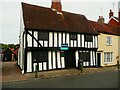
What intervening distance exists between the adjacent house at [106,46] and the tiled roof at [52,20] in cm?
Answer: 176

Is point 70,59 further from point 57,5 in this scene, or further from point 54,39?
point 57,5

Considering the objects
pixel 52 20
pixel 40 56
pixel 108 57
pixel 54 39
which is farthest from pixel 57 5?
pixel 108 57

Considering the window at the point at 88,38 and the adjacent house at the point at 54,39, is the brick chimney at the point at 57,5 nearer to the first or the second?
the adjacent house at the point at 54,39

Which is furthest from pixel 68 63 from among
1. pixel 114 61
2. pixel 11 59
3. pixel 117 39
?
pixel 11 59

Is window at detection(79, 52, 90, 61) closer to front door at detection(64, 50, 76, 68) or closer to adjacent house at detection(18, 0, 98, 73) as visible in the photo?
adjacent house at detection(18, 0, 98, 73)

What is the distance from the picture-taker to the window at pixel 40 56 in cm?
1950

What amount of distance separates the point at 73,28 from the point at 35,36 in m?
5.60

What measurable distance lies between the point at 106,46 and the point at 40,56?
10.9 meters

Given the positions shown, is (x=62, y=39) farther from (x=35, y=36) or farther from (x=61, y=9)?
(x=61, y=9)

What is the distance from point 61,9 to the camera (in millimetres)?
25219

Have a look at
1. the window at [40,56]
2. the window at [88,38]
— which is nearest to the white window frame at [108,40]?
the window at [88,38]

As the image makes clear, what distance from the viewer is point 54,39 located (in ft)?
69.6

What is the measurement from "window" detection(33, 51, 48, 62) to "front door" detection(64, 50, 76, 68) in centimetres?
267

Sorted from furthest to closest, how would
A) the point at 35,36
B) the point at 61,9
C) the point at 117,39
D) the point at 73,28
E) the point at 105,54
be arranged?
the point at 117,39, the point at 105,54, the point at 61,9, the point at 73,28, the point at 35,36
